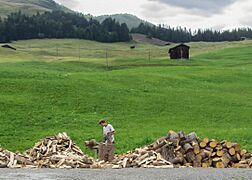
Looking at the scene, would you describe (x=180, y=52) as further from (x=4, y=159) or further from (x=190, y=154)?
(x=4, y=159)

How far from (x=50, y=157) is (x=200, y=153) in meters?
6.01

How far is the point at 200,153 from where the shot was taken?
22.1 meters

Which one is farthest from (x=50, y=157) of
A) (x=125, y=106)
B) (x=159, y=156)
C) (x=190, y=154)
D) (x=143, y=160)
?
(x=125, y=106)

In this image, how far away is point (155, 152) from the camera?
72.3ft

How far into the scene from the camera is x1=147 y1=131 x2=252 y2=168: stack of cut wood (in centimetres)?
2186

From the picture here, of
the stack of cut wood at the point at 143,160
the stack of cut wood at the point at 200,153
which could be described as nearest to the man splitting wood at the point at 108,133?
the stack of cut wood at the point at 143,160

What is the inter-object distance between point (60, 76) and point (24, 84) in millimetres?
8088

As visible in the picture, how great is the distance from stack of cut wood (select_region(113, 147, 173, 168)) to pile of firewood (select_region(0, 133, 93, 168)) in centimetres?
128

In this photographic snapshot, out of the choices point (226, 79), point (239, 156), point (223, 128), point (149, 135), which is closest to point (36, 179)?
point (239, 156)

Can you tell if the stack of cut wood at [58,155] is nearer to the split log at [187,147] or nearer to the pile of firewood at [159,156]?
the pile of firewood at [159,156]

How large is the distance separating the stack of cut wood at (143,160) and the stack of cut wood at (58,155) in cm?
128

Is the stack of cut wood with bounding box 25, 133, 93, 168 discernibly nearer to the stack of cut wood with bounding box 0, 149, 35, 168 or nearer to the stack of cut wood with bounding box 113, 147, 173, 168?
the stack of cut wood with bounding box 0, 149, 35, 168

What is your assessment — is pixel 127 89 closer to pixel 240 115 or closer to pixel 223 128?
pixel 240 115

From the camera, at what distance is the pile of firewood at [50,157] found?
68.4 feet
